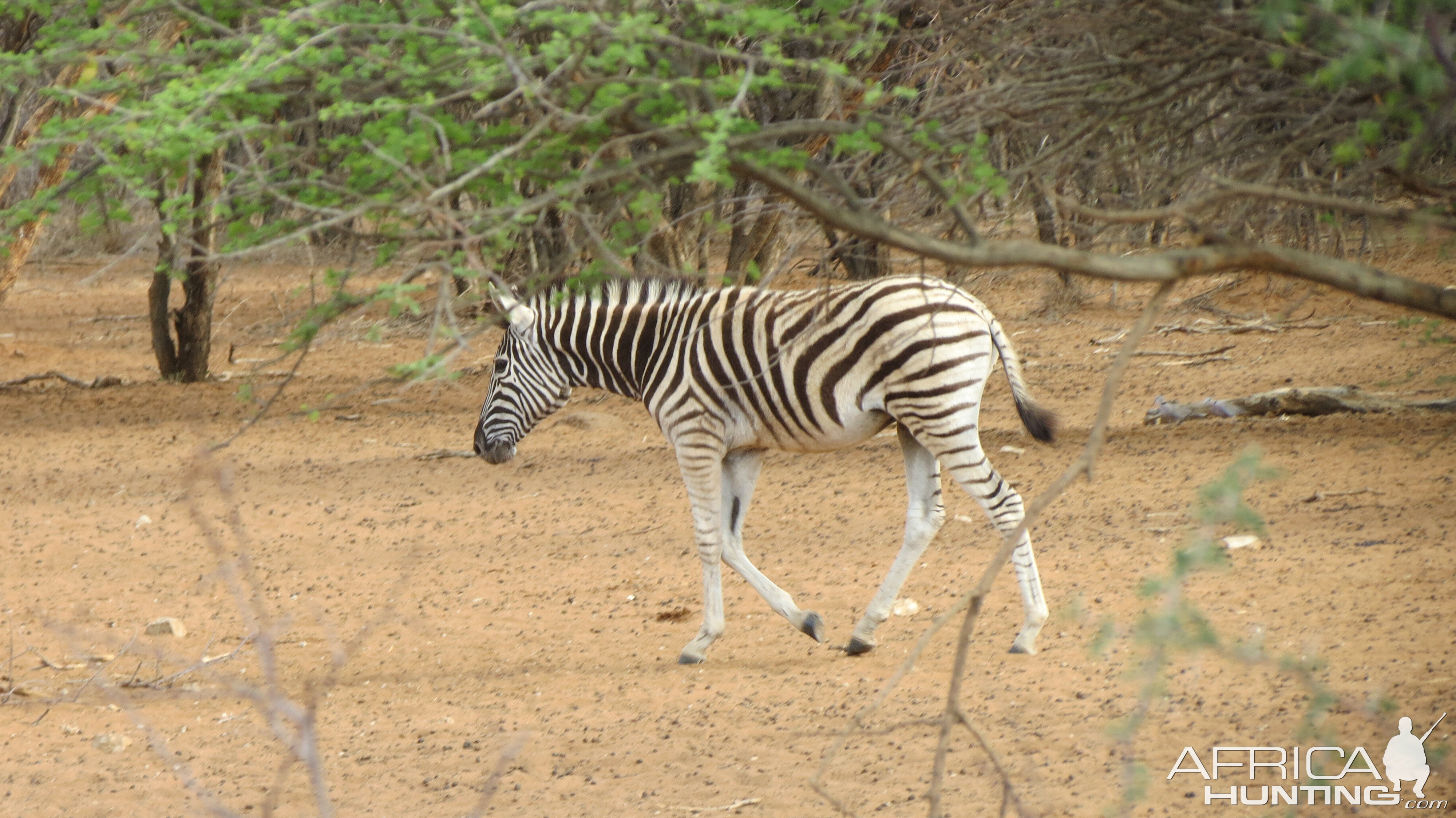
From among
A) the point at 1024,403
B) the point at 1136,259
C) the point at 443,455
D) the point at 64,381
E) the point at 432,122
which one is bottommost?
the point at 64,381

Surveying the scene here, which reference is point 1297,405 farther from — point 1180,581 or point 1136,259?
point 1136,259

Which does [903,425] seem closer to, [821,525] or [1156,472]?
[821,525]

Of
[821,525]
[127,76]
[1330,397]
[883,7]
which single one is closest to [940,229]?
[883,7]

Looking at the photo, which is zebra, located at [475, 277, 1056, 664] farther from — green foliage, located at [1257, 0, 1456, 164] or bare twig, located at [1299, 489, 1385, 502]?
green foliage, located at [1257, 0, 1456, 164]

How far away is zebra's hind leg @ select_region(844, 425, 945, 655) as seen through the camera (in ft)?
19.2

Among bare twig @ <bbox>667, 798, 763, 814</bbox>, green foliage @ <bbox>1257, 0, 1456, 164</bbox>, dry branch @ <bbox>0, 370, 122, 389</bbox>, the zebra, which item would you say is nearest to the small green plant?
green foliage @ <bbox>1257, 0, 1456, 164</bbox>

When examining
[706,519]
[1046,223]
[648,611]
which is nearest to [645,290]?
[706,519]

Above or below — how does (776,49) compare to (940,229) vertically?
above

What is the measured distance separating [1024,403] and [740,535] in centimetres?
147

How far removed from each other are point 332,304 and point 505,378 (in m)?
3.80

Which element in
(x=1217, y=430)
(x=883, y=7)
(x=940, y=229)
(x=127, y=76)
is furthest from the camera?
(x=1217, y=430)

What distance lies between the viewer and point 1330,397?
884cm

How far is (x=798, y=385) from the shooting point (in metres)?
5.84

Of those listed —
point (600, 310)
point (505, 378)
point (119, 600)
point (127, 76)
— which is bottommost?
point (119, 600)
